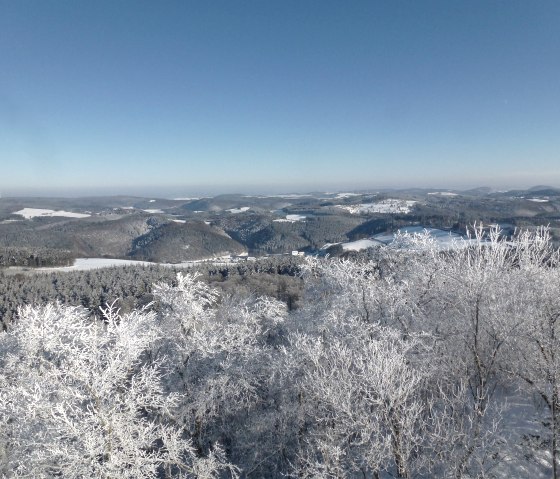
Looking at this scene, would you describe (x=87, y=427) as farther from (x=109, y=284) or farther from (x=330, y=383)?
(x=109, y=284)

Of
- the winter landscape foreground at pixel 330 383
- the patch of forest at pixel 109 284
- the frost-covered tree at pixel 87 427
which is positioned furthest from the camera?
the patch of forest at pixel 109 284

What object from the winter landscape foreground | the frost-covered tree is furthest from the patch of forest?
the frost-covered tree

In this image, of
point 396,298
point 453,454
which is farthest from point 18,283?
point 453,454

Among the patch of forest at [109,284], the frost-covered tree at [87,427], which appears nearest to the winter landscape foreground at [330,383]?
the frost-covered tree at [87,427]

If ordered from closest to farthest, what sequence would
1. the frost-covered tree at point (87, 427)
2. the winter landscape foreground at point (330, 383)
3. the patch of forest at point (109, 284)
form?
the frost-covered tree at point (87, 427) < the winter landscape foreground at point (330, 383) < the patch of forest at point (109, 284)

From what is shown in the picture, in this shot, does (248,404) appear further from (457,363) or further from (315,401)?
(457,363)

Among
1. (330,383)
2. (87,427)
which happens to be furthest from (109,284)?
(330,383)

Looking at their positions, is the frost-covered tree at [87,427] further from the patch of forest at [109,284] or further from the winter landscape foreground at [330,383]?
→ the patch of forest at [109,284]

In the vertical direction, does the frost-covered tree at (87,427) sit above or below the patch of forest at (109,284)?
above

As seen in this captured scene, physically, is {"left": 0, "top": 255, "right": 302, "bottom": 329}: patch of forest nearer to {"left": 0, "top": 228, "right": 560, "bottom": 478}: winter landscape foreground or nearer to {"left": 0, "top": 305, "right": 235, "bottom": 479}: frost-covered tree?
{"left": 0, "top": 228, "right": 560, "bottom": 478}: winter landscape foreground
